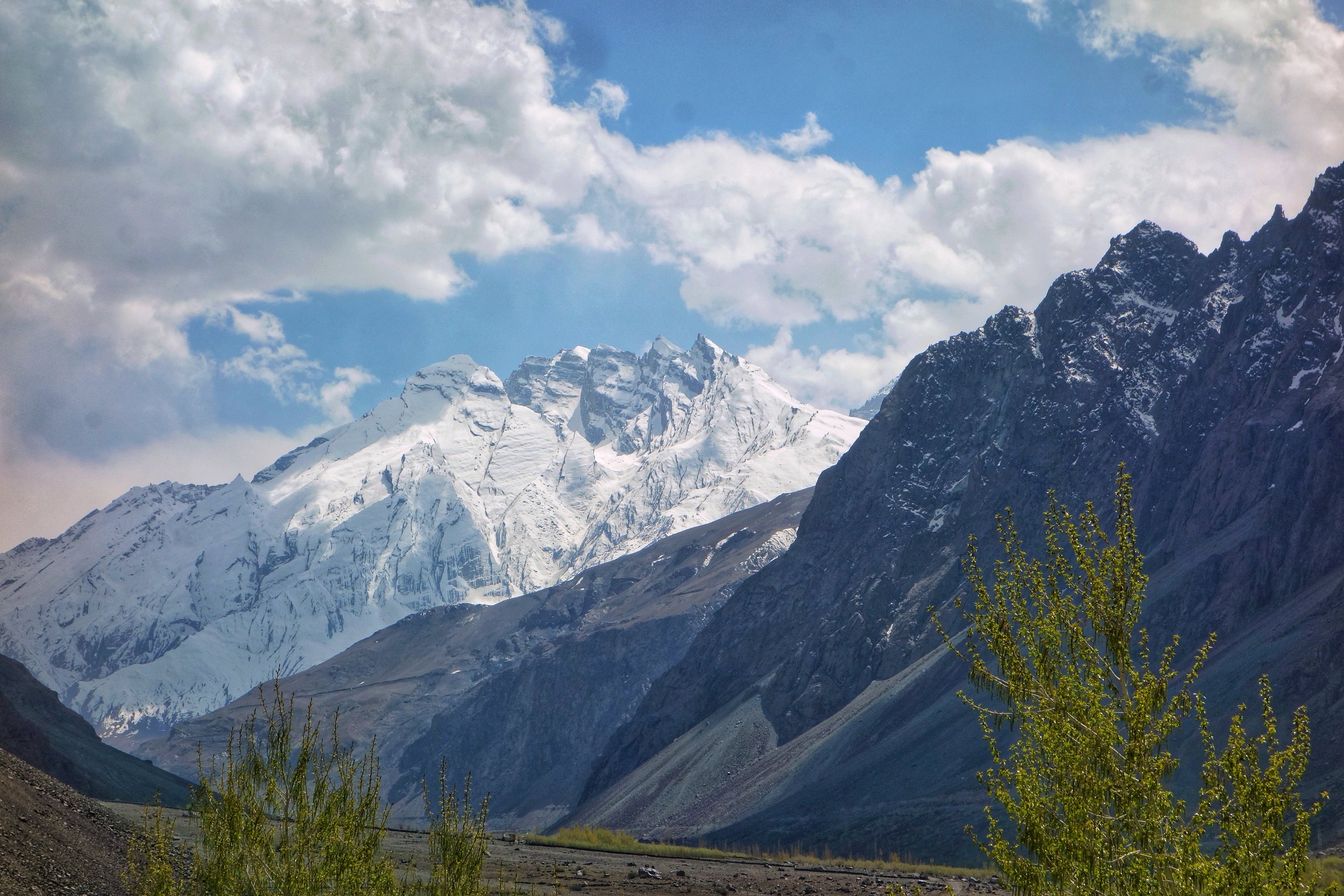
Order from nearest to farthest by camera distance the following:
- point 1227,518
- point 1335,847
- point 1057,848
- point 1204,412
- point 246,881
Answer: point 1057,848 < point 246,881 < point 1335,847 < point 1227,518 < point 1204,412

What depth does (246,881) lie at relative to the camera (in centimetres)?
1858

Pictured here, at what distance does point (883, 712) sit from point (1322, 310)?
7500cm

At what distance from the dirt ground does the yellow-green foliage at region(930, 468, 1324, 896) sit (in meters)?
27.5

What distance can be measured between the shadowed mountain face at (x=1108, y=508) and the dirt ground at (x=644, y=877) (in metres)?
34.3

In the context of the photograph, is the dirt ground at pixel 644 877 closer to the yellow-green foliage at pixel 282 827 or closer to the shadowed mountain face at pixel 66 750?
the yellow-green foliage at pixel 282 827

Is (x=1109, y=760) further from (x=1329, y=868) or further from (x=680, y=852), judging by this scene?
(x=680, y=852)

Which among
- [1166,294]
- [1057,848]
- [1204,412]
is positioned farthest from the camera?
[1166,294]

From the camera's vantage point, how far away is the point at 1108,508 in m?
151

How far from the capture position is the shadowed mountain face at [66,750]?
9106 centimetres

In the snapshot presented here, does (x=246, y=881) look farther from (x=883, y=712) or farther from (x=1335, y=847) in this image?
(x=883, y=712)

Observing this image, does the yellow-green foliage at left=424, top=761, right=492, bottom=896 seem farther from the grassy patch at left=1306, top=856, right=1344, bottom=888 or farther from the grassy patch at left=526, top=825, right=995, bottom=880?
the grassy patch at left=526, top=825, right=995, bottom=880

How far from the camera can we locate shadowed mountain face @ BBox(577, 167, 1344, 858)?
114m

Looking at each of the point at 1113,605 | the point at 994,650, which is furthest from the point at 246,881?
the point at 1113,605

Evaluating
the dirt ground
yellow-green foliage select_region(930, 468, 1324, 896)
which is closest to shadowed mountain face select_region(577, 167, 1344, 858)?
the dirt ground
